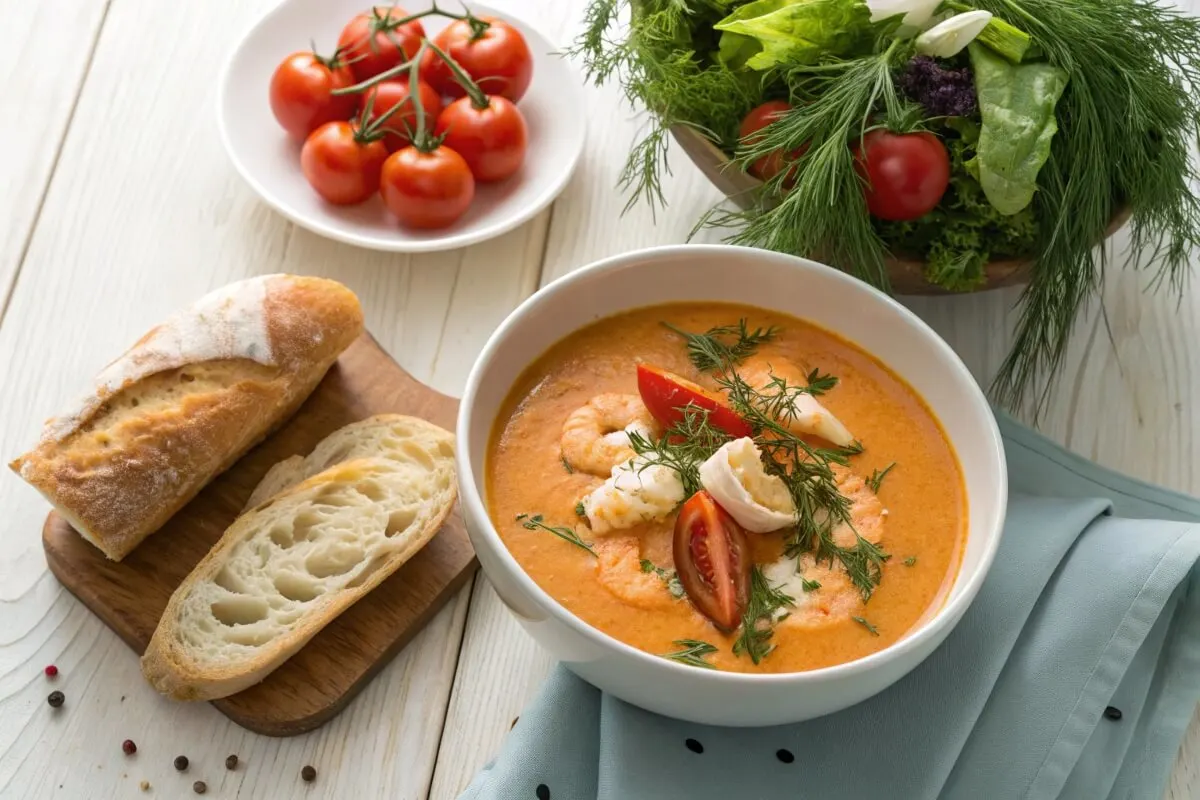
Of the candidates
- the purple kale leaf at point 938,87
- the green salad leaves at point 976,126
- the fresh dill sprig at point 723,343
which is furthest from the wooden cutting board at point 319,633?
the purple kale leaf at point 938,87

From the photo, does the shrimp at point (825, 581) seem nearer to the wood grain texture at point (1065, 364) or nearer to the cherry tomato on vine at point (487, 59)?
the wood grain texture at point (1065, 364)

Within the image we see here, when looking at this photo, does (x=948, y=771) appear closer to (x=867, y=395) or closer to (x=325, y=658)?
(x=867, y=395)

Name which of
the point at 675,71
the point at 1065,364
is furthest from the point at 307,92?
the point at 1065,364

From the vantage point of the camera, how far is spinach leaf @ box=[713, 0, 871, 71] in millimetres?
2758

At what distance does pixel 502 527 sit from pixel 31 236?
165 cm

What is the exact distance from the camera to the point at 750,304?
2.69m

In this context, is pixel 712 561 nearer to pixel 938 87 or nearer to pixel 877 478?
pixel 877 478

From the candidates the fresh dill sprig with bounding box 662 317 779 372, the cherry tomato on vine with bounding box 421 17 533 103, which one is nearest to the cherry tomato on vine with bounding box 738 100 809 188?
the fresh dill sprig with bounding box 662 317 779 372

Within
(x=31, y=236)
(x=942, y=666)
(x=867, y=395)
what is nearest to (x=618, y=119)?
(x=867, y=395)

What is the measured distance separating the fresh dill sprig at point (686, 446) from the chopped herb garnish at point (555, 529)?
→ 0.57 feet

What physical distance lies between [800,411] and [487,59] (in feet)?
4.77

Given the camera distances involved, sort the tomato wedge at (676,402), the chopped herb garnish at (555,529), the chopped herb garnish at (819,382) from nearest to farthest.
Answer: the chopped herb garnish at (555,529) → the tomato wedge at (676,402) → the chopped herb garnish at (819,382)

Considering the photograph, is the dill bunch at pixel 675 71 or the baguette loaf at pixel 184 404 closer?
the baguette loaf at pixel 184 404

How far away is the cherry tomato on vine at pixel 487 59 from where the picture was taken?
3.30 m
